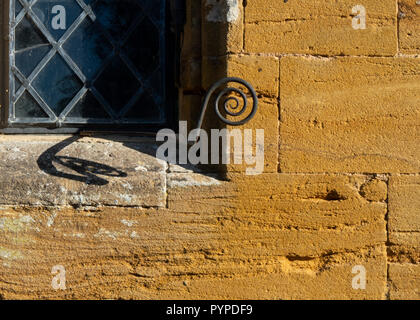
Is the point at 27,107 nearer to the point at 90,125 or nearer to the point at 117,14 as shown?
the point at 90,125

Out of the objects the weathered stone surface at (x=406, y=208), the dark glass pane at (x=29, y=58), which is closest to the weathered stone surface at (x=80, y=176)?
the dark glass pane at (x=29, y=58)

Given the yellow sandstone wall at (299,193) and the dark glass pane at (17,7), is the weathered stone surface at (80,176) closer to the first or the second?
the yellow sandstone wall at (299,193)

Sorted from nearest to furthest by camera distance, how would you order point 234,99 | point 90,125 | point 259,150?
point 234,99 → point 259,150 → point 90,125

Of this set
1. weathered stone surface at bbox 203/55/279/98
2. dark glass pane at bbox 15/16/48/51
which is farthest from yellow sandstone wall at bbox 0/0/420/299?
dark glass pane at bbox 15/16/48/51

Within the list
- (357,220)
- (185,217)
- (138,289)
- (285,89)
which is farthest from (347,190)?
(138,289)

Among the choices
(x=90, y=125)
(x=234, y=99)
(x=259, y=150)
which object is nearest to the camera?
(x=234, y=99)

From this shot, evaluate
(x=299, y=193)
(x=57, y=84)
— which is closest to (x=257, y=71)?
(x=299, y=193)

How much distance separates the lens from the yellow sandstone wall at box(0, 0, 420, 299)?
2.78 metres

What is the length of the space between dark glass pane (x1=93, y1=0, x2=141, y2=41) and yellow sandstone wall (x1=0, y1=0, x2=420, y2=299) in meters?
0.55

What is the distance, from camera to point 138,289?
2.78m

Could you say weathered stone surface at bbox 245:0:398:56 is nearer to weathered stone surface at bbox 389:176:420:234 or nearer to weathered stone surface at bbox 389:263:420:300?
weathered stone surface at bbox 389:176:420:234

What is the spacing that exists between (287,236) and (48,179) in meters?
1.22

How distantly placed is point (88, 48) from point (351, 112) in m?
1.45

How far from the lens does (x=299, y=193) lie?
9.22 feet
